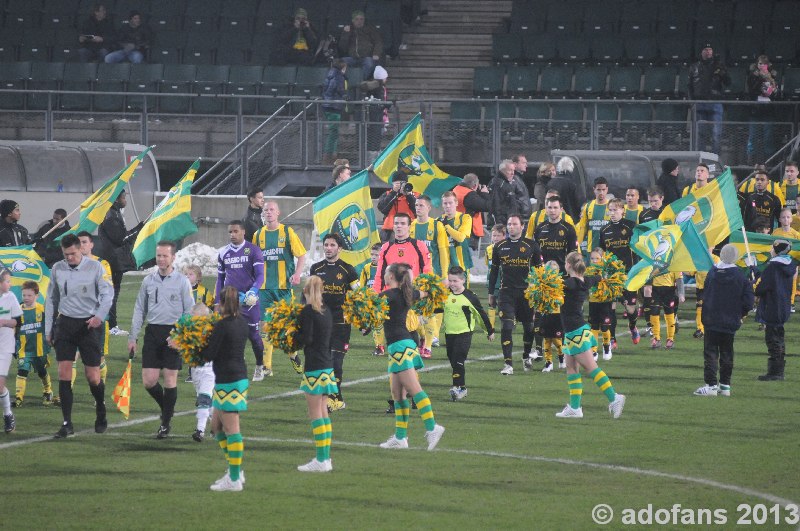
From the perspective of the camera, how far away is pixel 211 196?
Answer: 98.4 ft

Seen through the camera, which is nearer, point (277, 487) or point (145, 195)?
point (277, 487)

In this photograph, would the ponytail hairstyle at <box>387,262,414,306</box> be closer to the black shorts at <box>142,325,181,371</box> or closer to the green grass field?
the green grass field

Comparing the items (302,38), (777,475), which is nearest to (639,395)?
(777,475)

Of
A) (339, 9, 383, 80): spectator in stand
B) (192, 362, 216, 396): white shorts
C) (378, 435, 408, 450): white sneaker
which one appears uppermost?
(339, 9, 383, 80): spectator in stand

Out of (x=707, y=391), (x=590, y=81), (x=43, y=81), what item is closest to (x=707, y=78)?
(x=590, y=81)

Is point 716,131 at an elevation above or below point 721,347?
above

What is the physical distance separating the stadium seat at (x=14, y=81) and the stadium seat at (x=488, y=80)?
33.7ft

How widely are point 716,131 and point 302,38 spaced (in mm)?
10739

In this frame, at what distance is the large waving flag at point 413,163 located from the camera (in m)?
21.3

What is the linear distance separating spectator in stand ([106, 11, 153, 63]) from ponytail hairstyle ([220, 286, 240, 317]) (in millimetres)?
23739

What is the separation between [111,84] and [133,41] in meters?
2.31

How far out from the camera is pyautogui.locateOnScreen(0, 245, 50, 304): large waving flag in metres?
16.4

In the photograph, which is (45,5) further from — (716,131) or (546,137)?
(716,131)

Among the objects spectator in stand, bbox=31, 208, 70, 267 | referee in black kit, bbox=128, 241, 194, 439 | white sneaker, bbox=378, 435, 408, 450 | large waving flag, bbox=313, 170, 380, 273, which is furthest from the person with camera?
white sneaker, bbox=378, 435, 408, 450
